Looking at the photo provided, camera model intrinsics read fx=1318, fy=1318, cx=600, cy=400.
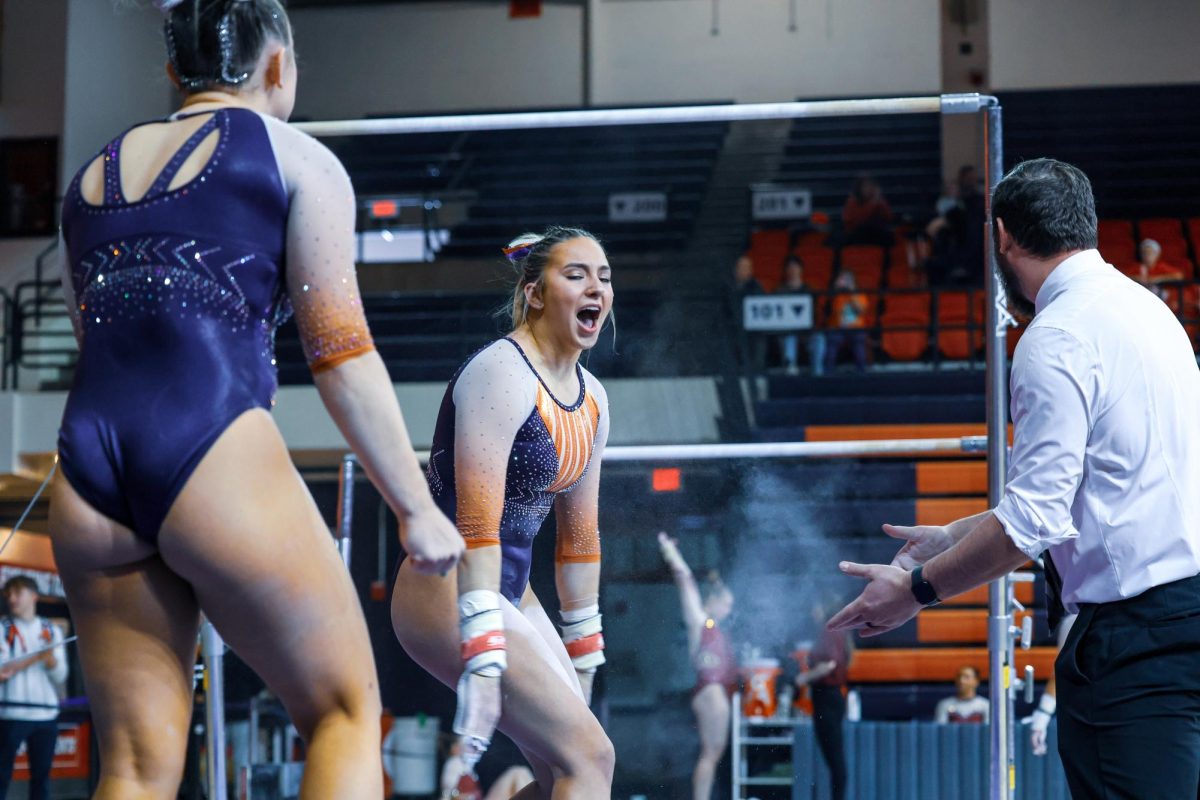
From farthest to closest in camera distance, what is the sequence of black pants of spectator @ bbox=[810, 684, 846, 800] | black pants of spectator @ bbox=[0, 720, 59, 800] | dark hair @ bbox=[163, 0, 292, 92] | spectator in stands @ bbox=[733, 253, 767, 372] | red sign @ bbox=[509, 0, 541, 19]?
red sign @ bbox=[509, 0, 541, 19] → spectator in stands @ bbox=[733, 253, 767, 372] → black pants of spectator @ bbox=[0, 720, 59, 800] → black pants of spectator @ bbox=[810, 684, 846, 800] → dark hair @ bbox=[163, 0, 292, 92]

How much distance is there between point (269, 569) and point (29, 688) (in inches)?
227

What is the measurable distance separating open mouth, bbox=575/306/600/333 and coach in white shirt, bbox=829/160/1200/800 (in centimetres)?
96

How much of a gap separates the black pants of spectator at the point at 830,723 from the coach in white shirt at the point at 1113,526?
7.25 ft

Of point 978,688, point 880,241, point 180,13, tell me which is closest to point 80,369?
point 180,13

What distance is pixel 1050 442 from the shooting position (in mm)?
2150

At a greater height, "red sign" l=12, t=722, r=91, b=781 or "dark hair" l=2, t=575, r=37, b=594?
"dark hair" l=2, t=575, r=37, b=594

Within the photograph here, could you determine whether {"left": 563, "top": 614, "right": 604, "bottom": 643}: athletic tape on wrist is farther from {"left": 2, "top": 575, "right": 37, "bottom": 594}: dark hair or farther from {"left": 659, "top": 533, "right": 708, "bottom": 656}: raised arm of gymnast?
{"left": 2, "top": 575, "right": 37, "bottom": 594}: dark hair

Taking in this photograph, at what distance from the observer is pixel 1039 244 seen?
7.80 ft

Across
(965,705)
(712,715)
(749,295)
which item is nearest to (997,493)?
(712,715)

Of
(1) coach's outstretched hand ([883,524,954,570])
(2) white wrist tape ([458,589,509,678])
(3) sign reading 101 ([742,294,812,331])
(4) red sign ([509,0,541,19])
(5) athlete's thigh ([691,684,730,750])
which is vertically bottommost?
(5) athlete's thigh ([691,684,730,750])

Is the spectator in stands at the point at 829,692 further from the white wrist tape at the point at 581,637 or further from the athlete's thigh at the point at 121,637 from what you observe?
the athlete's thigh at the point at 121,637

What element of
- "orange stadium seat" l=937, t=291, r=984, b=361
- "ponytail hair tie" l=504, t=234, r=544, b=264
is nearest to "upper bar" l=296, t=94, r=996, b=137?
"ponytail hair tie" l=504, t=234, r=544, b=264

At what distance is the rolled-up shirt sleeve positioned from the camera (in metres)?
2.14

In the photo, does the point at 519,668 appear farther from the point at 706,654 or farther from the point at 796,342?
the point at 796,342
